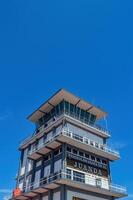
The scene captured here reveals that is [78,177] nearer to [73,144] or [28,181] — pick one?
[73,144]

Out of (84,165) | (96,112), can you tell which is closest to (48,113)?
(96,112)

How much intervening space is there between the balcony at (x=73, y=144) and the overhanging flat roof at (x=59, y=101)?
19.8 feet

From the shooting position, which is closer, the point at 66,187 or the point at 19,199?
the point at 66,187

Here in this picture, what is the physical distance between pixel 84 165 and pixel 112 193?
5196mm

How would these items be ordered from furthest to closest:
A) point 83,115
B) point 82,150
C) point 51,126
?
point 83,115 < point 51,126 < point 82,150

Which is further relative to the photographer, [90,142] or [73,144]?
[90,142]

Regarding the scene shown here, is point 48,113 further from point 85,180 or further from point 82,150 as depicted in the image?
point 85,180

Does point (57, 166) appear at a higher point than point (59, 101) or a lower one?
lower

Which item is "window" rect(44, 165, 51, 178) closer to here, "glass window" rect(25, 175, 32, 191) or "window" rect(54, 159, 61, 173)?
"window" rect(54, 159, 61, 173)

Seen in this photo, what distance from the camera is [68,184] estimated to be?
104 feet

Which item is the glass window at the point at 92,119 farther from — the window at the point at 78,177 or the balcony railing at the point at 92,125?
the window at the point at 78,177

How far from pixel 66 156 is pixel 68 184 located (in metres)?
4.14

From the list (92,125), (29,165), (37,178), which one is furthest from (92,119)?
(37,178)

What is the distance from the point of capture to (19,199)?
38562mm
